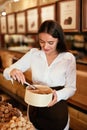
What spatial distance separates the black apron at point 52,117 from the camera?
1.47m

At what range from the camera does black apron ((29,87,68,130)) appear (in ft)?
4.84

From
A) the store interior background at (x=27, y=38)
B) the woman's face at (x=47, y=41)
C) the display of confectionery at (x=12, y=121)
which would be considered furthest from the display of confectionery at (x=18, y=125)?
the store interior background at (x=27, y=38)

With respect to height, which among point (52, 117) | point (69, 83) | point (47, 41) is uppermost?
point (47, 41)

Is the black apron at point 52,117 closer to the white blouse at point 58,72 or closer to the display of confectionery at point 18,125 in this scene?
the white blouse at point 58,72

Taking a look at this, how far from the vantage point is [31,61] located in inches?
62.0

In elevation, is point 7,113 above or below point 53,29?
below

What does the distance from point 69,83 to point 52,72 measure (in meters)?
0.13

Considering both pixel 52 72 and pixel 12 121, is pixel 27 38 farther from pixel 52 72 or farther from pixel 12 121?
pixel 12 121

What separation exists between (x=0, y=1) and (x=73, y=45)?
138 centimetres

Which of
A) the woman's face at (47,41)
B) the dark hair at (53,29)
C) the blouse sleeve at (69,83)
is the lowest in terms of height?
the blouse sleeve at (69,83)

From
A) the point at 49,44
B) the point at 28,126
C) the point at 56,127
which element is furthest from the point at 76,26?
the point at 28,126

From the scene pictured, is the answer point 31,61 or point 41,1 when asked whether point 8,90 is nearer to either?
point 41,1

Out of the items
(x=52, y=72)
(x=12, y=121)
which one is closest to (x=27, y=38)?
(x=52, y=72)

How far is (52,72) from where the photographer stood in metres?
1.45
